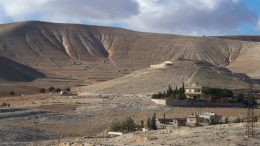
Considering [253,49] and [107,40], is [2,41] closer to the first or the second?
[107,40]

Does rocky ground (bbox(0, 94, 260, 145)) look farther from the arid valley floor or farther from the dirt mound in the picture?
the dirt mound

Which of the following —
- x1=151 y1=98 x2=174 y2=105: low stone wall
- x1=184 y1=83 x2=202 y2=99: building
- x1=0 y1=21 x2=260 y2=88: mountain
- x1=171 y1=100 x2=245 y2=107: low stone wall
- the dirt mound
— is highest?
x1=0 y1=21 x2=260 y2=88: mountain

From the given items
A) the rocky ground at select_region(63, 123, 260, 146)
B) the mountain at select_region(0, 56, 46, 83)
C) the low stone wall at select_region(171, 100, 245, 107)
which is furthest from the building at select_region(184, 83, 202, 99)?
the mountain at select_region(0, 56, 46, 83)

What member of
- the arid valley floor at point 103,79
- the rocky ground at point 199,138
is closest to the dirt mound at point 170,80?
the arid valley floor at point 103,79

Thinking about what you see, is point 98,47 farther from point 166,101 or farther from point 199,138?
point 199,138

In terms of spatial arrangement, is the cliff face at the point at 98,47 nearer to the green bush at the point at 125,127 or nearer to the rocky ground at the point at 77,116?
the rocky ground at the point at 77,116

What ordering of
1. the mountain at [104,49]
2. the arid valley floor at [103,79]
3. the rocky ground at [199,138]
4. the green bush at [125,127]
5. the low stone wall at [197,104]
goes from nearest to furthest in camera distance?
the rocky ground at [199,138], the arid valley floor at [103,79], the green bush at [125,127], the low stone wall at [197,104], the mountain at [104,49]

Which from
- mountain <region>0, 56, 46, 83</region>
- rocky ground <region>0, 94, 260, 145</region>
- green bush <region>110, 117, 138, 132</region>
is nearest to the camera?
rocky ground <region>0, 94, 260, 145</region>

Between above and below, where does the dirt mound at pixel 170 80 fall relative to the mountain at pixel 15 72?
below

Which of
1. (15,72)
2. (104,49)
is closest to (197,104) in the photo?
(15,72)
